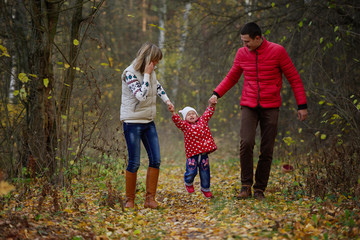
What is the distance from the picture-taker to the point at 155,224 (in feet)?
15.4

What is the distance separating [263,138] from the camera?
217 inches

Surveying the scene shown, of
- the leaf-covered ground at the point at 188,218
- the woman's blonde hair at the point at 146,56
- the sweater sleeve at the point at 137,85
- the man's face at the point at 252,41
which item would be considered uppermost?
the man's face at the point at 252,41

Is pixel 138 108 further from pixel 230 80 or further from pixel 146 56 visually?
pixel 230 80

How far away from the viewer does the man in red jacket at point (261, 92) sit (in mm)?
5312

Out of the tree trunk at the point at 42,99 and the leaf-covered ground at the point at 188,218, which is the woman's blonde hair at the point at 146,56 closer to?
the tree trunk at the point at 42,99

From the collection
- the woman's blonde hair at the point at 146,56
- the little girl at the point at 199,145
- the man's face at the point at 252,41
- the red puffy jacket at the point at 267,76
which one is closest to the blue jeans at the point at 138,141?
the little girl at the point at 199,145

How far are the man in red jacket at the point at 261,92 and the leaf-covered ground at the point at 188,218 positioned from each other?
1.59 ft

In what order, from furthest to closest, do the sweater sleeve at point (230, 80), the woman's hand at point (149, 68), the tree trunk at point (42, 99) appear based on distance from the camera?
the tree trunk at point (42, 99)
the sweater sleeve at point (230, 80)
the woman's hand at point (149, 68)

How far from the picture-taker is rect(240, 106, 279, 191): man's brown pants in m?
5.40

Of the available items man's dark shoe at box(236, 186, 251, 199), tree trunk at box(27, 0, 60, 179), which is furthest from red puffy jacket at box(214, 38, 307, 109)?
tree trunk at box(27, 0, 60, 179)

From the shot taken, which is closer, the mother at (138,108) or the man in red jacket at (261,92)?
the mother at (138,108)

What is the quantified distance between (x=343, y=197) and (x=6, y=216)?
3.83 m

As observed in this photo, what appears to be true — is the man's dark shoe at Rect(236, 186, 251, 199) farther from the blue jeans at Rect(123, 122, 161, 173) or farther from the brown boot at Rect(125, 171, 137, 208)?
the brown boot at Rect(125, 171, 137, 208)

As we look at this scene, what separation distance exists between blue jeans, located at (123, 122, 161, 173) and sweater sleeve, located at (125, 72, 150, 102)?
0.42 meters
